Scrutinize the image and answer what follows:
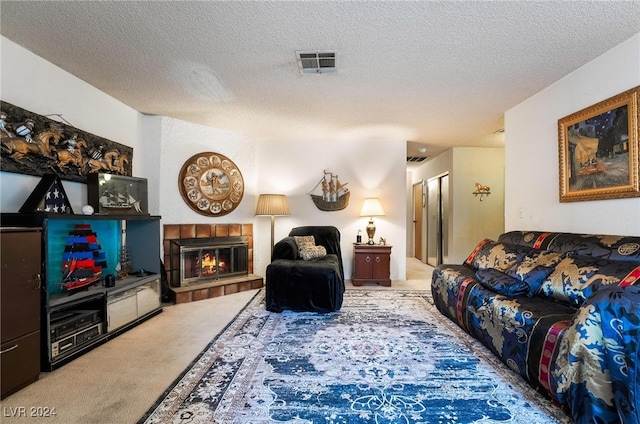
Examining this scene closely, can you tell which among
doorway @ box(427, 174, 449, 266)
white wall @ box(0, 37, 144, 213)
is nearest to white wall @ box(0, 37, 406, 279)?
white wall @ box(0, 37, 144, 213)

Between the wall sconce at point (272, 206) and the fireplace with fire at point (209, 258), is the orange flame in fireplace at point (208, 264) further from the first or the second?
the wall sconce at point (272, 206)

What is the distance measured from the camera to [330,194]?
15.1 feet

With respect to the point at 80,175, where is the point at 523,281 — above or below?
below

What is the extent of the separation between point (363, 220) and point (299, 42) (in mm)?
3135

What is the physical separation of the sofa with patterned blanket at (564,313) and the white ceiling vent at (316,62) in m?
2.17

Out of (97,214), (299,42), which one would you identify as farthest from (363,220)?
(97,214)

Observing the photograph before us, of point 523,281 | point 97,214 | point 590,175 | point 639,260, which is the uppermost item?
point 590,175

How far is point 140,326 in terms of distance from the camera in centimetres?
268

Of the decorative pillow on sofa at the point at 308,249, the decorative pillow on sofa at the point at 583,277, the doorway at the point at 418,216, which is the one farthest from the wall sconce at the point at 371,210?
the doorway at the point at 418,216

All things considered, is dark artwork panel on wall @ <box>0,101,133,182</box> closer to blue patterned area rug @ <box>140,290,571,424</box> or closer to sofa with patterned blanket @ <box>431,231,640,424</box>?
blue patterned area rug @ <box>140,290,571,424</box>

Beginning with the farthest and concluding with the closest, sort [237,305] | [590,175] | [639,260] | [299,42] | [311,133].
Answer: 1. [311,133]
2. [237,305]
3. [590,175]
4. [299,42]
5. [639,260]

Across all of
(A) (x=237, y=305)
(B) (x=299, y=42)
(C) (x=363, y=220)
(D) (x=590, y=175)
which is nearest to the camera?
(B) (x=299, y=42)

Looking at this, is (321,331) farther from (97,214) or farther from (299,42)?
(299,42)

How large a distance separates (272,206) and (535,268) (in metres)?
3.13
